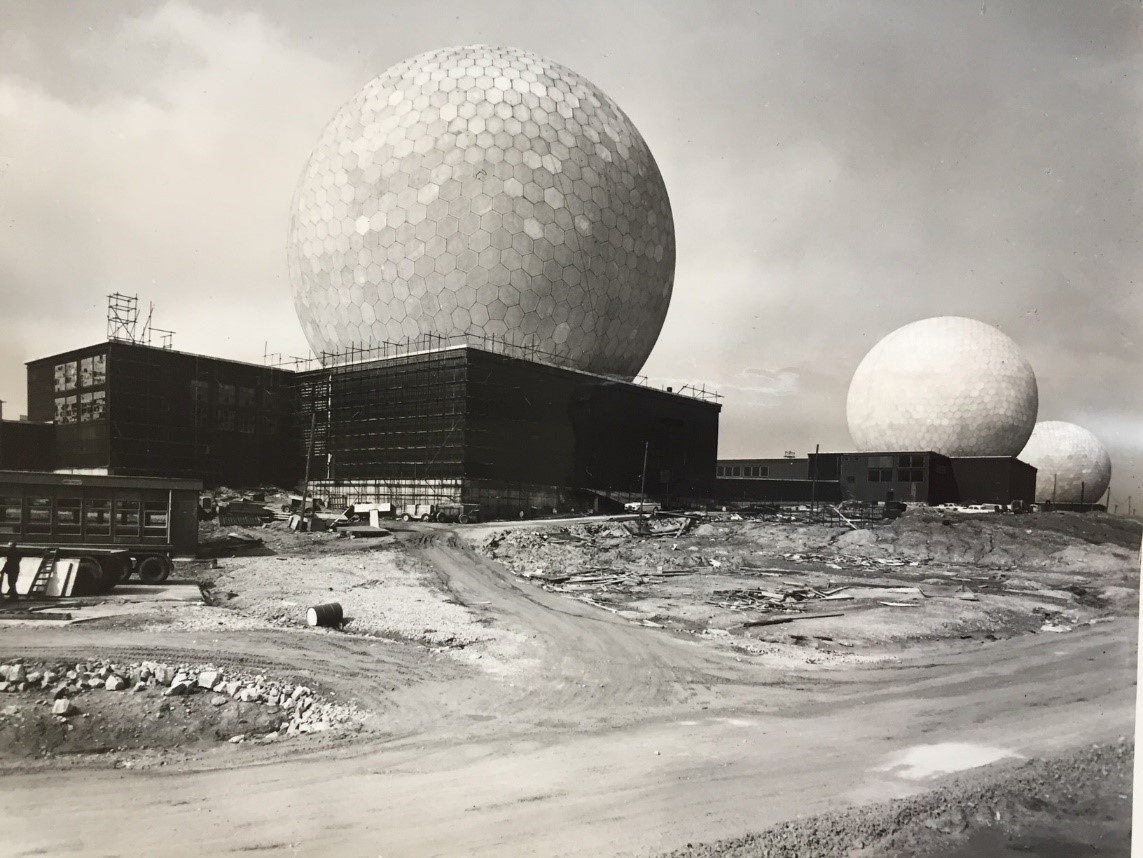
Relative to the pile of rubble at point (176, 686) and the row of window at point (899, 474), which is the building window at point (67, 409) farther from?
the row of window at point (899, 474)

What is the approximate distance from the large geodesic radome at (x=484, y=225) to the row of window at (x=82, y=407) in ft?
28.3

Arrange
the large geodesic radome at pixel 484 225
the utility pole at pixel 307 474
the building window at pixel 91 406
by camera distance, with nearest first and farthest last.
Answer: the building window at pixel 91 406
the utility pole at pixel 307 474
the large geodesic radome at pixel 484 225

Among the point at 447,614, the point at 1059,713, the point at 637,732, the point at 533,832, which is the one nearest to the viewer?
the point at 533,832

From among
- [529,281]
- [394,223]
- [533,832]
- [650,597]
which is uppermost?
[394,223]

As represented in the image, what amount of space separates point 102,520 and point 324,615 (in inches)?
53.4

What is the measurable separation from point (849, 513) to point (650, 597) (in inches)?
214

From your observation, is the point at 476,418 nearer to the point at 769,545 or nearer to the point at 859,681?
the point at 769,545

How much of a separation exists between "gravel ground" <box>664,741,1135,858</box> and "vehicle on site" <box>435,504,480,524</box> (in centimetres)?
530

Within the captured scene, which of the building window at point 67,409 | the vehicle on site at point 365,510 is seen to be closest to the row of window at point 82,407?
the building window at point 67,409

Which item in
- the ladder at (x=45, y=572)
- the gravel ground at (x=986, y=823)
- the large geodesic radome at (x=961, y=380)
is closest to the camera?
the gravel ground at (x=986, y=823)

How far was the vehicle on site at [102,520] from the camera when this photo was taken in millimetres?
3924

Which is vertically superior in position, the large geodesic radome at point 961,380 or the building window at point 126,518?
the large geodesic radome at point 961,380

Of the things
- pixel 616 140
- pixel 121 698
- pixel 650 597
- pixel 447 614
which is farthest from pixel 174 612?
pixel 616 140

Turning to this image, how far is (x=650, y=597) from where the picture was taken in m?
5.75
